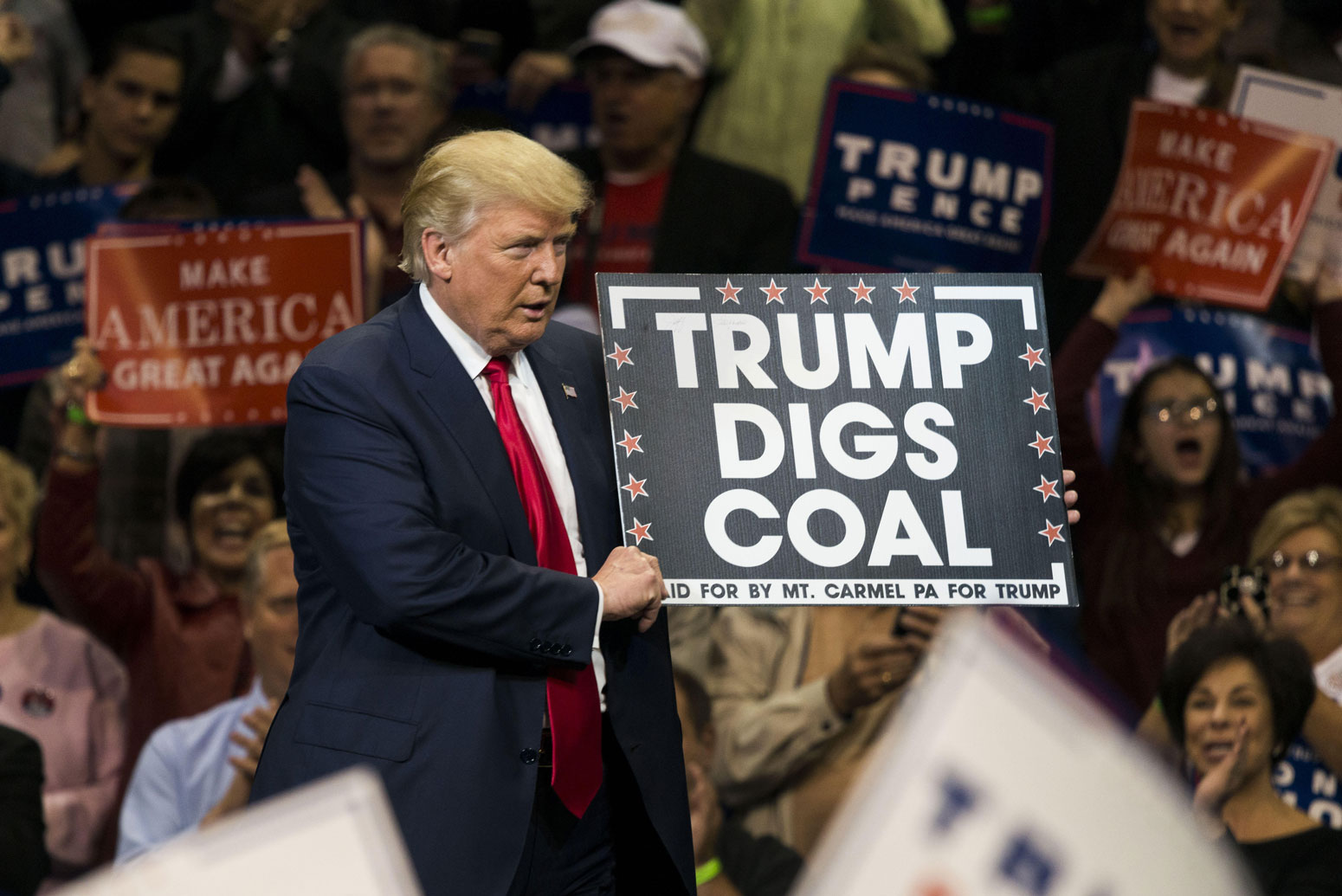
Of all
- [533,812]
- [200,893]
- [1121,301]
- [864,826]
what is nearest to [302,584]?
[533,812]

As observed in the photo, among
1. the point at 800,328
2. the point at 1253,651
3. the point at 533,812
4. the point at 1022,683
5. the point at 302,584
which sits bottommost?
the point at 1253,651

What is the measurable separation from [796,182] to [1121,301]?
1195mm

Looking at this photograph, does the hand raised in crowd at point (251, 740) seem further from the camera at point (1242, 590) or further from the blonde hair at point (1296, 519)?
the blonde hair at point (1296, 519)

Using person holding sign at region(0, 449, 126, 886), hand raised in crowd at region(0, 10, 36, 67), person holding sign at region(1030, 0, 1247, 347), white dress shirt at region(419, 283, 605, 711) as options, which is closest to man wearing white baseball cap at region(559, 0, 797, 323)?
person holding sign at region(1030, 0, 1247, 347)

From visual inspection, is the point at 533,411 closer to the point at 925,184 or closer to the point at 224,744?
the point at 224,744

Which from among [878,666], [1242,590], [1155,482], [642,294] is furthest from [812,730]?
[642,294]

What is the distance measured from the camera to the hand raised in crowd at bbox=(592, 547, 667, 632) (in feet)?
7.92

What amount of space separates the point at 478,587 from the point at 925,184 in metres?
2.62

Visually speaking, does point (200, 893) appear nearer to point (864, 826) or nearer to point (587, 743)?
point (864, 826)

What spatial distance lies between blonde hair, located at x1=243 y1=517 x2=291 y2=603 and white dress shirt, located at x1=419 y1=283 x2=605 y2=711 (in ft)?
5.58

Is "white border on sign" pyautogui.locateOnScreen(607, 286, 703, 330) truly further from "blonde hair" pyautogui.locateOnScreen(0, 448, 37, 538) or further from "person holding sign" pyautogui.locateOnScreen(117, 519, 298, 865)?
"blonde hair" pyautogui.locateOnScreen(0, 448, 37, 538)

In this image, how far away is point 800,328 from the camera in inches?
107

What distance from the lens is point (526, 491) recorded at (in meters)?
2.49

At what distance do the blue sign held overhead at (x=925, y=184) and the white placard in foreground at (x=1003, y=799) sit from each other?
342 centimetres
